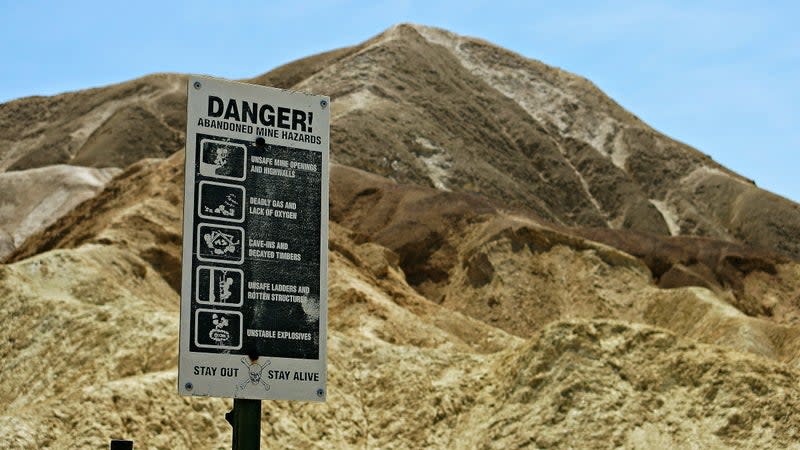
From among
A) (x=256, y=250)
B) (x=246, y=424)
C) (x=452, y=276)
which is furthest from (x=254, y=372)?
(x=452, y=276)

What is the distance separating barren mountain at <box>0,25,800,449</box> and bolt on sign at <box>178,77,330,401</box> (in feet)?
71.2

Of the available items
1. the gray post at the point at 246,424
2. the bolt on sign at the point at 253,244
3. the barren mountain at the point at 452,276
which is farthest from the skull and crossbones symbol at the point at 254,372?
the barren mountain at the point at 452,276

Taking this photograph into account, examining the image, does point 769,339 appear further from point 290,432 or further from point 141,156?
point 141,156

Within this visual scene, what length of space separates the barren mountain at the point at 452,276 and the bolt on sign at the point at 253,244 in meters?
21.7

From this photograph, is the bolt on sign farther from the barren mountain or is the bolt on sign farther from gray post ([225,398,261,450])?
the barren mountain

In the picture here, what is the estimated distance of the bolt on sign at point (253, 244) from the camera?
9734 millimetres

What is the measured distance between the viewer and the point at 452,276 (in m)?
59.0

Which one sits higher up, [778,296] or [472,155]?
[472,155]

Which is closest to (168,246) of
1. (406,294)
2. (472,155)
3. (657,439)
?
(406,294)

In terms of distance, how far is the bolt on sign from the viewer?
9.73 meters

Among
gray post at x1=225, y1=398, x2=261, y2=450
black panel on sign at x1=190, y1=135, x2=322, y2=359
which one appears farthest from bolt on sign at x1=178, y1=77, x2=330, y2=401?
gray post at x1=225, y1=398, x2=261, y2=450

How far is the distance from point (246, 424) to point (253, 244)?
131 centimetres

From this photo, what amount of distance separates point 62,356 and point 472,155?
151ft

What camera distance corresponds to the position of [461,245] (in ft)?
199
